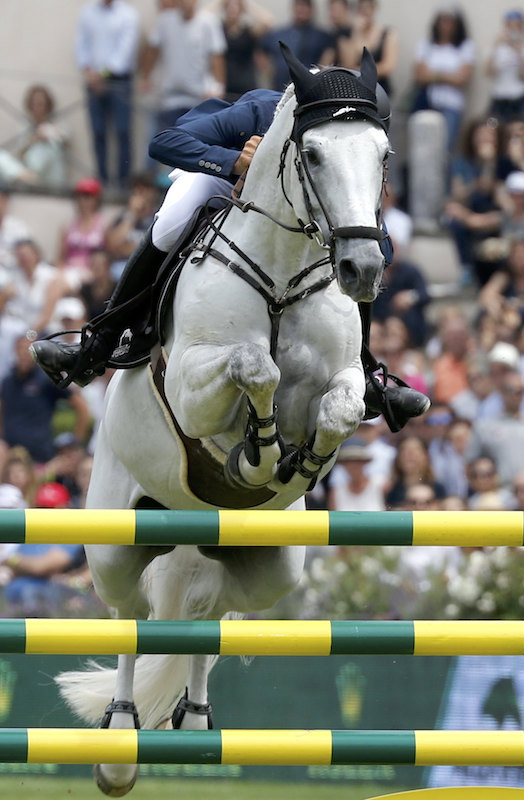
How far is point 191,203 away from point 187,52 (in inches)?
289

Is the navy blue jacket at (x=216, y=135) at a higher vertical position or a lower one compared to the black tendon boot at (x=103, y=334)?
higher

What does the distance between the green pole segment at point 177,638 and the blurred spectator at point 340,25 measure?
8.63 meters

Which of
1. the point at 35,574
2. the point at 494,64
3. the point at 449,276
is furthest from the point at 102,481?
the point at 494,64

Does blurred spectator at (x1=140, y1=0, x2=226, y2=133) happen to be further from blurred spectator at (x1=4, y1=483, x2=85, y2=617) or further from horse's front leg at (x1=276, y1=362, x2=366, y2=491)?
horse's front leg at (x1=276, y1=362, x2=366, y2=491)

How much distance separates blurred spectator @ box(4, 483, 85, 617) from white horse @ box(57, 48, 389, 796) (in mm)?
1885

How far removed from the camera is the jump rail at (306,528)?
15.0 feet

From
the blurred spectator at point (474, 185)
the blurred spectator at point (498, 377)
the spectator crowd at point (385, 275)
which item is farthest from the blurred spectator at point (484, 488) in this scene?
the blurred spectator at point (474, 185)

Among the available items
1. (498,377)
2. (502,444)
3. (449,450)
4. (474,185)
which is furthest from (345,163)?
(474,185)

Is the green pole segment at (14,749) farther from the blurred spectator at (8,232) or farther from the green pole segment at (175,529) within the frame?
the blurred spectator at (8,232)

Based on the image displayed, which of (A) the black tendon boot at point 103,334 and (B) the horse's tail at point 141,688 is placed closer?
(A) the black tendon boot at point 103,334

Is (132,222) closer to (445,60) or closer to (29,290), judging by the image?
(29,290)

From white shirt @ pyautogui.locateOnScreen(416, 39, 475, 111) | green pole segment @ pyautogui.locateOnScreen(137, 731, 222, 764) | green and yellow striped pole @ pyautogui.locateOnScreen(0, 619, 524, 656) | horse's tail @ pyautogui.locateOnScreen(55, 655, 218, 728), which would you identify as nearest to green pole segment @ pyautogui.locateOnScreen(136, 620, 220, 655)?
green and yellow striped pole @ pyautogui.locateOnScreen(0, 619, 524, 656)

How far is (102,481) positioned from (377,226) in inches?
85.4

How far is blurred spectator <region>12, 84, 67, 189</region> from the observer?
12.2 m
